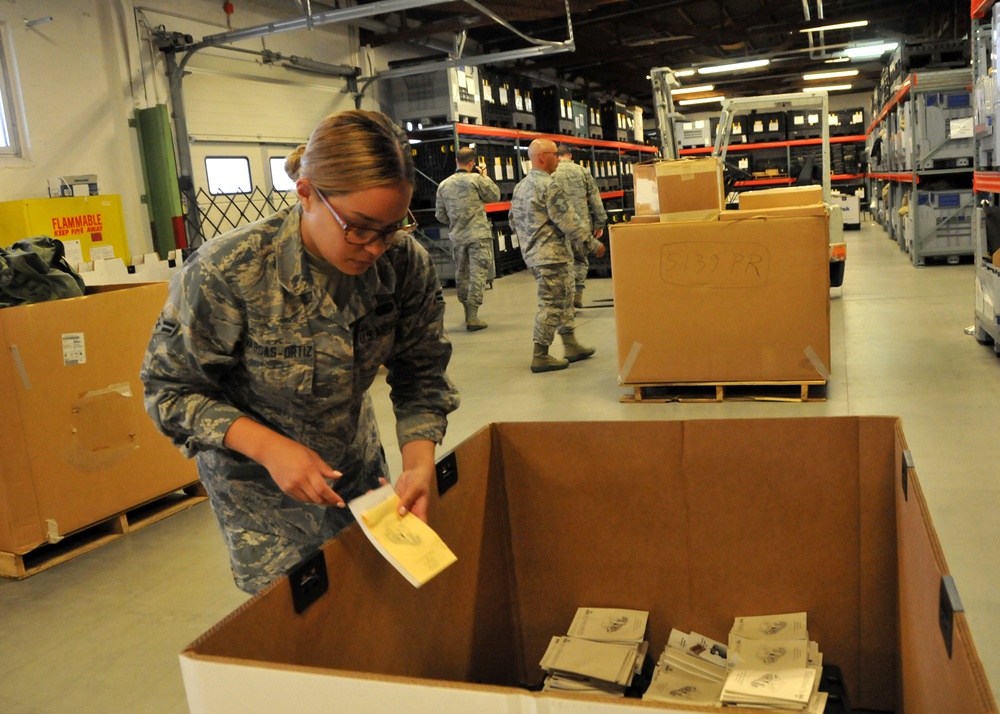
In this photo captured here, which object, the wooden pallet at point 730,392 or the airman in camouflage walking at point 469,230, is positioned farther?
the airman in camouflage walking at point 469,230

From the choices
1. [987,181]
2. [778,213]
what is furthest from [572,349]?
[987,181]

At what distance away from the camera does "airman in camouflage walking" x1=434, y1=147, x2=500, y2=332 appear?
8.01 meters

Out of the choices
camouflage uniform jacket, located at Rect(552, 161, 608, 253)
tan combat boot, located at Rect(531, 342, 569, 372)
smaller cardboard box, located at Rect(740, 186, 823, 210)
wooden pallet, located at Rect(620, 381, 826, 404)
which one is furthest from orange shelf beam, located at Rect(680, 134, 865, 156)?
wooden pallet, located at Rect(620, 381, 826, 404)

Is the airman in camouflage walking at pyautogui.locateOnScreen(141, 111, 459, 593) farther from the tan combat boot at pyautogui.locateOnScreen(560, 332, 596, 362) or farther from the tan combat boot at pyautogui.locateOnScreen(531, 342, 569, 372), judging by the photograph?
the tan combat boot at pyautogui.locateOnScreen(560, 332, 596, 362)

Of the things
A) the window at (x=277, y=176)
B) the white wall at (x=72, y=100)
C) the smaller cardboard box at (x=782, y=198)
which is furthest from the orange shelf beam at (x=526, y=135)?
the white wall at (x=72, y=100)

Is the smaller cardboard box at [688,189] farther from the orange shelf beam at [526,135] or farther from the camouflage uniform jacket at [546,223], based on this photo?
the orange shelf beam at [526,135]

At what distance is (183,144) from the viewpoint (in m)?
8.14

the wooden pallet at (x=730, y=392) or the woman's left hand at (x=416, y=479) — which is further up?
the woman's left hand at (x=416, y=479)

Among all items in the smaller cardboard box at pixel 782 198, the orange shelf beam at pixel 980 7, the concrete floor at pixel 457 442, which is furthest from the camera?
the smaller cardboard box at pixel 782 198

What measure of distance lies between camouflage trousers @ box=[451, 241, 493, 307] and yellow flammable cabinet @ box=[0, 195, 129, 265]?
303cm

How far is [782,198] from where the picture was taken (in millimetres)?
5797

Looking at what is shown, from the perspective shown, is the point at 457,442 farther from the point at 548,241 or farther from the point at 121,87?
the point at 121,87

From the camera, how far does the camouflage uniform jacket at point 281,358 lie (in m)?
1.33

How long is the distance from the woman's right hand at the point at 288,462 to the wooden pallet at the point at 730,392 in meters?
3.69
